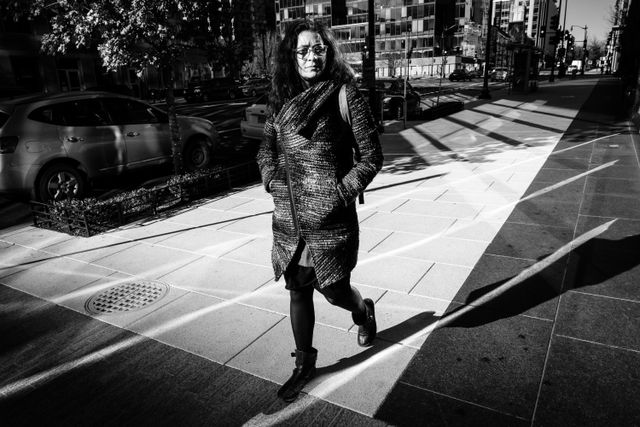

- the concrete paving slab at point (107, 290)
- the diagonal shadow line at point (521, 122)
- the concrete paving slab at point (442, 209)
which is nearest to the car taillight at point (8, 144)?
the concrete paving slab at point (107, 290)

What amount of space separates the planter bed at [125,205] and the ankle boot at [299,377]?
4357 mm

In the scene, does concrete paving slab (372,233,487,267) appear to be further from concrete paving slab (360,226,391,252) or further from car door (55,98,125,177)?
car door (55,98,125,177)

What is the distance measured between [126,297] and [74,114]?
465cm

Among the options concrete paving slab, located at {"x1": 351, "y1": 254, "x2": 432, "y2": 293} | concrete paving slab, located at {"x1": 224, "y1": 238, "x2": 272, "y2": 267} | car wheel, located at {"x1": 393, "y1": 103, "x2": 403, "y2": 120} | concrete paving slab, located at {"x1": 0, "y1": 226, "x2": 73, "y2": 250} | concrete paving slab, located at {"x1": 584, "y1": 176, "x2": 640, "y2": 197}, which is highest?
car wheel, located at {"x1": 393, "y1": 103, "x2": 403, "y2": 120}

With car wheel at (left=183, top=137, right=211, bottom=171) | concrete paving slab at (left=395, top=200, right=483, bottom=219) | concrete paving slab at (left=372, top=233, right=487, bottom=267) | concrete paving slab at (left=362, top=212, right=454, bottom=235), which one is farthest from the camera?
car wheel at (left=183, top=137, right=211, bottom=171)

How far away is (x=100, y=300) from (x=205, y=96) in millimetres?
29672

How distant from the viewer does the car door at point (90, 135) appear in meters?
7.29

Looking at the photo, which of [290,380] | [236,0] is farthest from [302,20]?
[236,0]

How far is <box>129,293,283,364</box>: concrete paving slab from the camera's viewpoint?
331cm

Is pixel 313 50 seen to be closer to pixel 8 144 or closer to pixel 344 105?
pixel 344 105

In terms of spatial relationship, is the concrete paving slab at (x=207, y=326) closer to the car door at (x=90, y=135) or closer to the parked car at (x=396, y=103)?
the car door at (x=90, y=135)

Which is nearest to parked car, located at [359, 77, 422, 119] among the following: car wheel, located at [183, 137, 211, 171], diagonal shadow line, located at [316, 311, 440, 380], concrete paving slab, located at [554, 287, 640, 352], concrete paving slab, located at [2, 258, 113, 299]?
car wheel, located at [183, 137, 211, 171]

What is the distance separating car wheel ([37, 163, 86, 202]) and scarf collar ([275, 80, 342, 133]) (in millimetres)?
6122

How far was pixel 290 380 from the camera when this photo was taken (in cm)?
270
